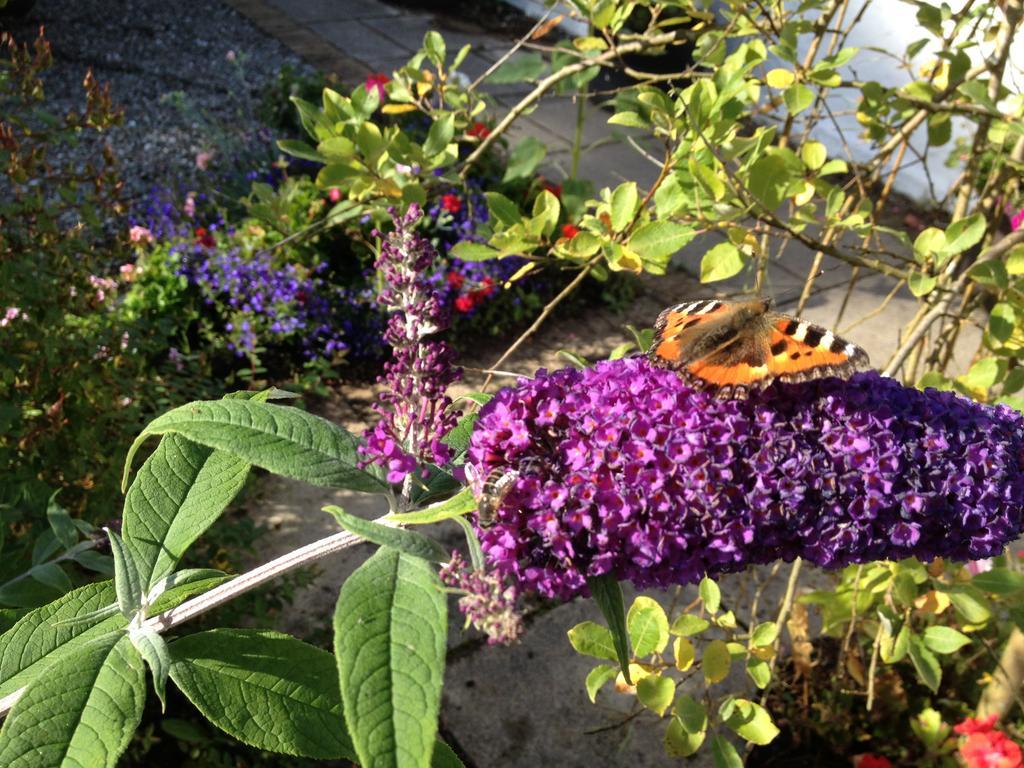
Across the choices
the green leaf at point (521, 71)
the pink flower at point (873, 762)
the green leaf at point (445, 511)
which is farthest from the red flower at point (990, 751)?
the green leaf at point (521, 71)

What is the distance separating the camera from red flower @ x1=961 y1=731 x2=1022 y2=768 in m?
2.13

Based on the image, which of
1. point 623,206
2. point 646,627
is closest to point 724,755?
point 646,627

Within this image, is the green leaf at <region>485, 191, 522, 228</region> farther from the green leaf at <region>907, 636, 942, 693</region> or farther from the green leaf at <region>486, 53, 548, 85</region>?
the green leaf at <region>907, 636, 942, 693</region>

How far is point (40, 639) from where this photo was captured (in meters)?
1.27

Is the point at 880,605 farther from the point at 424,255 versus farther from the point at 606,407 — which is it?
the point at 424,255

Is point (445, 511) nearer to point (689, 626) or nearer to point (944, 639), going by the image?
point (689, 626)

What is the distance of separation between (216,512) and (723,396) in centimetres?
71

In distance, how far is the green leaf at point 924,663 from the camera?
2.00 meters

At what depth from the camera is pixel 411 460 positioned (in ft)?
3.51

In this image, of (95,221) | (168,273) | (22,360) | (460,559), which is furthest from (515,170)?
(460,559)

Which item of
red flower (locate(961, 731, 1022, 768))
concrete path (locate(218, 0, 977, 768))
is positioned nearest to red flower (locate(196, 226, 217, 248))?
concrete path (locate(218, 0, 977, 768))

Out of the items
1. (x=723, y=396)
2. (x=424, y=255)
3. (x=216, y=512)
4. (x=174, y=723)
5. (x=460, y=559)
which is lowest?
(x=174, y=723)

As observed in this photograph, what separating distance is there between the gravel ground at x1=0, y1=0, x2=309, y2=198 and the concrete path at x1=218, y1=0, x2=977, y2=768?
1.08 meters

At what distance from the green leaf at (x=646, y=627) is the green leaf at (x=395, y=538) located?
33.8 inches
